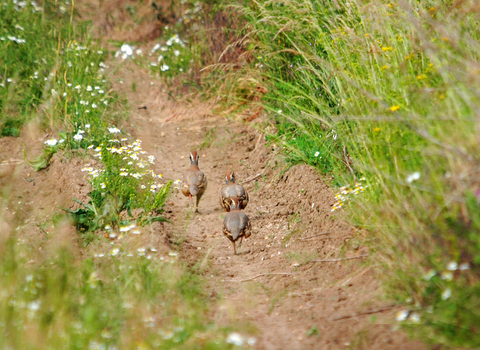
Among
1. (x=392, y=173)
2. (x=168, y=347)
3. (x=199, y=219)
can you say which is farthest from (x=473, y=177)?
(x=199, y=219)

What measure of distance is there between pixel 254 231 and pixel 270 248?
0.60m

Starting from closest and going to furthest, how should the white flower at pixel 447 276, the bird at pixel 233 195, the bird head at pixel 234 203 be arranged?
the white flower at pixel 447 276
the bird head at pixel 234 203
the bird at pixel 233 195

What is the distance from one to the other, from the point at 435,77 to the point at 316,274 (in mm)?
2097

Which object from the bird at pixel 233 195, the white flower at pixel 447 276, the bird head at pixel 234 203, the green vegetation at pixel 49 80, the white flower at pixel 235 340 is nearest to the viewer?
the white flower at pixel 447 276

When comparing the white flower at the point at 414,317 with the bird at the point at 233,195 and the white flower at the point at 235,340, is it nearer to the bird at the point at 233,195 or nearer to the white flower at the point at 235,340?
the white flower at the point at 235,340

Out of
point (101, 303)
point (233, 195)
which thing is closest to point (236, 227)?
point (233, 195)

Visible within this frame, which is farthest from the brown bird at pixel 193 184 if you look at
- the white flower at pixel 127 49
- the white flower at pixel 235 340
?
the white flower at pixel 127 49

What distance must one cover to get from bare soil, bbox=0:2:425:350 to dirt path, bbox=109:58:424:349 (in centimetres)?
1

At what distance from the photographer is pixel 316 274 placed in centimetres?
498

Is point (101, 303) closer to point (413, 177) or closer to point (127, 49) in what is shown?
point (413, 177)

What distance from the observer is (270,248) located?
20.0 feet

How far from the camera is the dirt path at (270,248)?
4020 millimetres

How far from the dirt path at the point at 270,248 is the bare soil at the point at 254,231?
0.01 m

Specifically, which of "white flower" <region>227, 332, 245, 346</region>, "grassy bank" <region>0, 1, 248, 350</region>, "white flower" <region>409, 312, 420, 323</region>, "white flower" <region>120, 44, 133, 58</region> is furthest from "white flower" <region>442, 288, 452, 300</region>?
"white flower" <region>120, 44, 133, 58</region>
